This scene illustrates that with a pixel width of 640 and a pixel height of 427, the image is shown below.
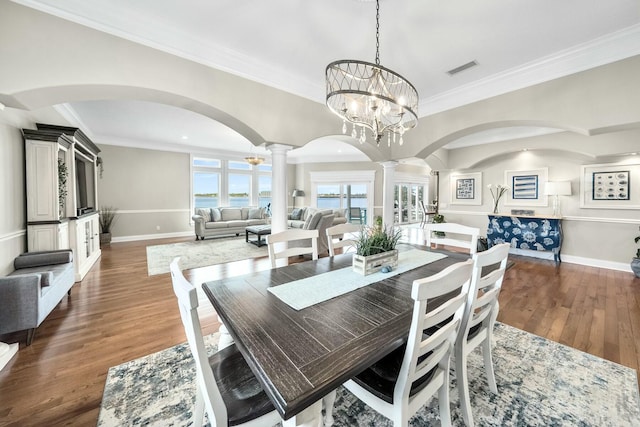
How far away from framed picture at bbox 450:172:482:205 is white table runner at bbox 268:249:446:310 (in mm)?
5232

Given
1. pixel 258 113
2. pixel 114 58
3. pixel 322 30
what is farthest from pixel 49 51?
pixel 322 30

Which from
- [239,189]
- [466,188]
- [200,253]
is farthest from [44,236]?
[466,188]

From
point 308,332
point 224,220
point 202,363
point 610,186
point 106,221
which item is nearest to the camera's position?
point 202,363

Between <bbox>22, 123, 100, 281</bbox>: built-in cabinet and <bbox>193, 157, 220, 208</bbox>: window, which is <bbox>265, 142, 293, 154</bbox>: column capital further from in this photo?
<bbox>193, 157, 220, 208</bbox>: window

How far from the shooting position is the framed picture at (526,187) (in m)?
5.20

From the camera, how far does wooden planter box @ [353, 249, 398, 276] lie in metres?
1.69

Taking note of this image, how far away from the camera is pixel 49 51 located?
1785 millimetres

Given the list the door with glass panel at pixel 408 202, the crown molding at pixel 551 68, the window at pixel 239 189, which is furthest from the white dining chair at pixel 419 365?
the door with glass panel at pixel 408 202

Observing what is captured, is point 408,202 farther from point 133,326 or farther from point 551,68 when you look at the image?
point 133,326

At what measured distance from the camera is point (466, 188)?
248 inches

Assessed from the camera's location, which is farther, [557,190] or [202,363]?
[557,190]

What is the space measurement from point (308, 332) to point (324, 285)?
501mm

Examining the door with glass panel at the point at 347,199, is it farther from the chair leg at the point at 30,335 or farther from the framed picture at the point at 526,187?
the chair leg at the point at 30,335

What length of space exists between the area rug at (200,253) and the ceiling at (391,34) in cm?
324
